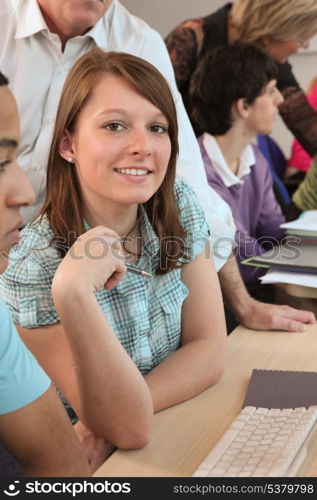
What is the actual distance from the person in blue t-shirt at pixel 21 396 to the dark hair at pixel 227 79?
138 cm

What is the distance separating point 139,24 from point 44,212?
59 centimetres

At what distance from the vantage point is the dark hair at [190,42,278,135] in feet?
7.27

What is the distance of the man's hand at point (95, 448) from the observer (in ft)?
3.21

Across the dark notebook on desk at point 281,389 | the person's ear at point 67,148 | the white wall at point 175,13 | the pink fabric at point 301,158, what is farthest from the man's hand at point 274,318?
the white wall at point 175,13

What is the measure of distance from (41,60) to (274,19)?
41.9 inches

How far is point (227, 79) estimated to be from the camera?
2.23m

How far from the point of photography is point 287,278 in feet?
5.04

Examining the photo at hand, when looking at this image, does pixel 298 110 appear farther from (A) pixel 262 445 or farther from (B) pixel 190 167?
(A) pixel 262 445

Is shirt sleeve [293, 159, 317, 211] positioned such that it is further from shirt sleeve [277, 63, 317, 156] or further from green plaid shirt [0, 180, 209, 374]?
green plaid shirt [0, 180, 209, 374]

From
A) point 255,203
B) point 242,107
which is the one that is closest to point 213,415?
point 255,203

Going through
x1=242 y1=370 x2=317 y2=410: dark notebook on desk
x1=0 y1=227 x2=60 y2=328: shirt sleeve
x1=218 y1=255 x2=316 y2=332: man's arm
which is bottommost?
x1=218 y1=255 x2=316 y2=332: man's arm

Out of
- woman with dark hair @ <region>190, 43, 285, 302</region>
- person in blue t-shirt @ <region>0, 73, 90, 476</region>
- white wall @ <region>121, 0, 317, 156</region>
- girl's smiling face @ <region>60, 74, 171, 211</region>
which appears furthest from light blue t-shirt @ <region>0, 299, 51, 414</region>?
white wall @ <region>121, 0, 317, 156</region>

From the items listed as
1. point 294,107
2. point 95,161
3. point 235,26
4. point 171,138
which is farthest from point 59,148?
point 294,107

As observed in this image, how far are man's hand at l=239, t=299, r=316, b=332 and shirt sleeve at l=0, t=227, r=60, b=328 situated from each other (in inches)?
16.9
